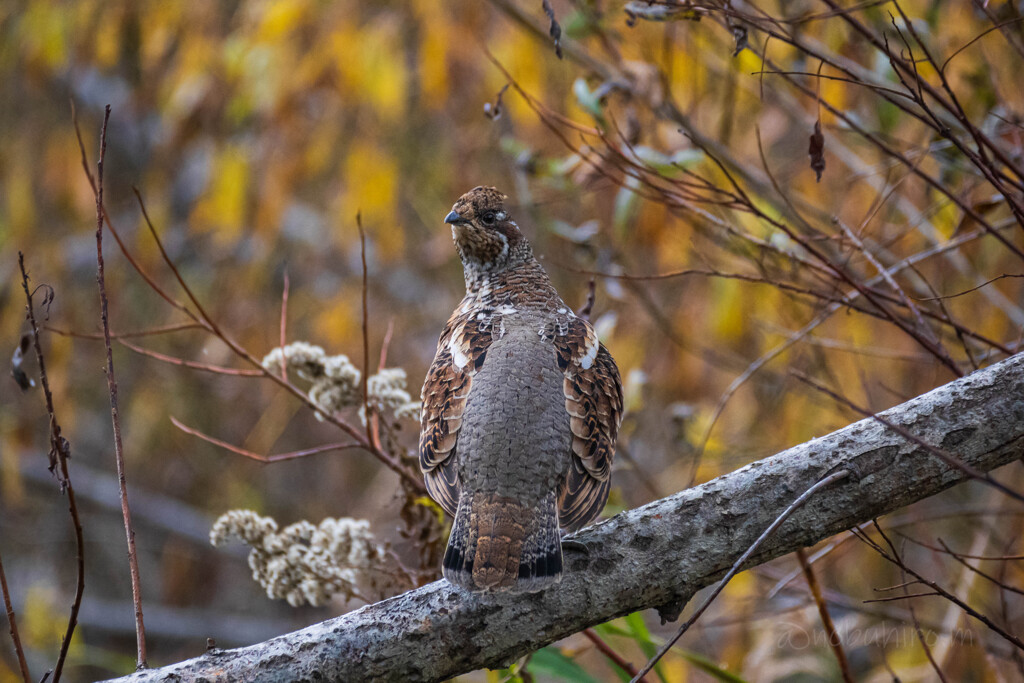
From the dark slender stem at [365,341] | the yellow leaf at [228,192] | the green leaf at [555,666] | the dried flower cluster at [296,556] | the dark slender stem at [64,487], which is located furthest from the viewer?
the yellow leaf at [228,192]

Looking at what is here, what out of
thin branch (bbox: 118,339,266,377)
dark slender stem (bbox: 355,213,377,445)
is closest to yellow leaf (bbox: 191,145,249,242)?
thin branch (bbox: 118,339,266,377)

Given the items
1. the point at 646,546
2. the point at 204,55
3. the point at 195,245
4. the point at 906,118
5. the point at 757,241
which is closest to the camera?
the point at 646,546

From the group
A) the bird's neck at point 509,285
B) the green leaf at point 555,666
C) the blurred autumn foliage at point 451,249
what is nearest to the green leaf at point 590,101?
the blurred autumn foliage at point 451,249

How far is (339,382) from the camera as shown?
3467 mm

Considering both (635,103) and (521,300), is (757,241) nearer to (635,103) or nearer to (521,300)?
(521,300)

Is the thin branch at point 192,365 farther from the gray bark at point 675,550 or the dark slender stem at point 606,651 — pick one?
the dark slender stem at point 606,651

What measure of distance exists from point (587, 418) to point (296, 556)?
1231mm

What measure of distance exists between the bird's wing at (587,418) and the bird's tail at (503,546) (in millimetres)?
110

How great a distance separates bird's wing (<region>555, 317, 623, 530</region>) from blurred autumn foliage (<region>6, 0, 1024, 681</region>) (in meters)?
0.62

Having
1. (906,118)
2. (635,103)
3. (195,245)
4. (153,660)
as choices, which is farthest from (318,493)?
(906,118)

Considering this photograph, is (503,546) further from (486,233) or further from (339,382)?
(486,233)

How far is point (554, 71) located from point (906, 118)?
282 centimetres

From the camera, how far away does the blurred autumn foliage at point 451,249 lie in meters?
4.66

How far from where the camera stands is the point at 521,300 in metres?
3.84
